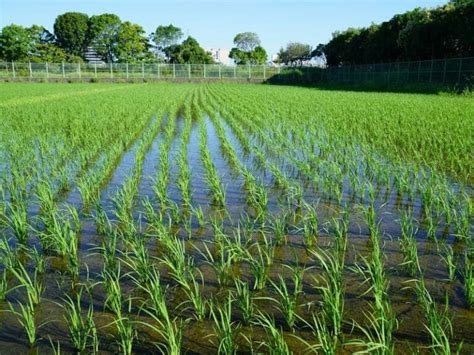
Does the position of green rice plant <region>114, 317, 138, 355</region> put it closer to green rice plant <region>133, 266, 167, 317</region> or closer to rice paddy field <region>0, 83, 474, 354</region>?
rice paddy field <region>0, 83, 474, 354</region>

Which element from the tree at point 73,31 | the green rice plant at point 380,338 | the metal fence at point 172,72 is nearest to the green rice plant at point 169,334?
the green rice plant at point 380,338

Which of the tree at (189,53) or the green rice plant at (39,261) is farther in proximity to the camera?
the tree at (189,53)

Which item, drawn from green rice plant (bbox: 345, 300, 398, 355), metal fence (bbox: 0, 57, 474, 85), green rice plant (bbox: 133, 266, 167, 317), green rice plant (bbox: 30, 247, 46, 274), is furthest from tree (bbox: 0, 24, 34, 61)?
green rice plant (bbox: 345, 300, 398, 355)

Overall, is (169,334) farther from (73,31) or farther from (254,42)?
(254,42)

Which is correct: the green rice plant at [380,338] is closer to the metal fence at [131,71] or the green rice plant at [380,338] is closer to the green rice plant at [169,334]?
the green rice plant at [169,334]

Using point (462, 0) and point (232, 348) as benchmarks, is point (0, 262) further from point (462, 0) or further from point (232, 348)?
point (462, 0)

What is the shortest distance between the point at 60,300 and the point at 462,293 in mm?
2440

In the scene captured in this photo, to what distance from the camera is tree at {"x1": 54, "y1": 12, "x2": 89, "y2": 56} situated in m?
71.9

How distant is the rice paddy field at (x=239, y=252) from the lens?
223 centimetres

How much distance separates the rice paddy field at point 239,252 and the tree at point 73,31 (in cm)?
7195

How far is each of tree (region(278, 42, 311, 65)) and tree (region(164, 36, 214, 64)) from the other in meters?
19.8

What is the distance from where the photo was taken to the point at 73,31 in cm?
7219

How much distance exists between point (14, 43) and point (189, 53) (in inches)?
925

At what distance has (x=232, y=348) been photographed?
6.77ft
